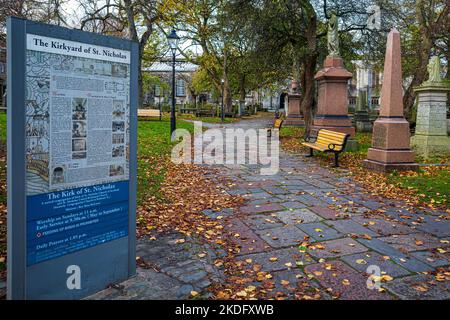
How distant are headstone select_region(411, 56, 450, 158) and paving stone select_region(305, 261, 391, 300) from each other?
9.69 metres

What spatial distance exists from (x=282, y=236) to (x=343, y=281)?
123 centimetres

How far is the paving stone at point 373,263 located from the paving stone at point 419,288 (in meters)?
0.13

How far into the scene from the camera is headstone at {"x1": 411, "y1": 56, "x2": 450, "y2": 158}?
11938mm

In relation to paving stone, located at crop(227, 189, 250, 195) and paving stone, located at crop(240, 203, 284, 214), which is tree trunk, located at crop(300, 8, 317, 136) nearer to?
paving stone, located at crop(227, 189, 250, 195)

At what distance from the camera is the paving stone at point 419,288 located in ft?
10.2

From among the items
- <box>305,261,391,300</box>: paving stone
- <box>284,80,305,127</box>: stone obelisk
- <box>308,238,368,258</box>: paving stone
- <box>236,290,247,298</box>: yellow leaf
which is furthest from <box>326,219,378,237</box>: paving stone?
<box>284,80,305,127</box>: stone obelisk

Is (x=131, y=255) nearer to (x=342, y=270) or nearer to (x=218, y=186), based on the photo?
(x=342, y=270)

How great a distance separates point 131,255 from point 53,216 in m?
0.88

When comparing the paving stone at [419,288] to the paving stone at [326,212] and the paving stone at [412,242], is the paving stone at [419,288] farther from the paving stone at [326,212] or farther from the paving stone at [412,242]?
the paving stone at [326,212]

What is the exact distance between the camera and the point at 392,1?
16.1 metres

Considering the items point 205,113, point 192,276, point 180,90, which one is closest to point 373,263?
point 192,276

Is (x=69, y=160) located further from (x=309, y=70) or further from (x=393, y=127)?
(x=309, y=70)

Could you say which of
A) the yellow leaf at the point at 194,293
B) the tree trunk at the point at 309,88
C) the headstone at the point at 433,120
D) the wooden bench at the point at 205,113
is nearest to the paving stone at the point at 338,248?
the yellow leaf at the point at 194,293

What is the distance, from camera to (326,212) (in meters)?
5.53
